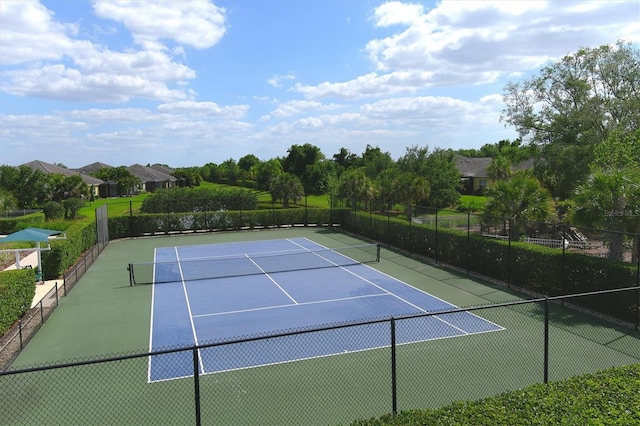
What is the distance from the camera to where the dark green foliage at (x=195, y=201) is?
36.3 metres

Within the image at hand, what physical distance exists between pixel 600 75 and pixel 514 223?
1447 centimetres

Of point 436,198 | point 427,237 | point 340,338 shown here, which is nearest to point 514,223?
point 427,237

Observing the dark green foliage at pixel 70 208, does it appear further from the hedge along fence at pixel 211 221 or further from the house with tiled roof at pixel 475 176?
the house with tiled roof at pixel 475 176

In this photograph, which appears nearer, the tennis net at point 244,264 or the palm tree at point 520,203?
the palm tree at point 520,203

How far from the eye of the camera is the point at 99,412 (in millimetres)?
8297

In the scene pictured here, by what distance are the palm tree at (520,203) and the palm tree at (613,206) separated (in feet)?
13.6

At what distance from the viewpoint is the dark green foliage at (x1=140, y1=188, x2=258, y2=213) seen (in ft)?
119

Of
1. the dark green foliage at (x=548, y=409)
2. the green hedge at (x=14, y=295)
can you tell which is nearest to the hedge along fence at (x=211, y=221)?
the green hedge at (x=14, y=295)

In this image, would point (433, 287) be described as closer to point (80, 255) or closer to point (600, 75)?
point (80, 255)

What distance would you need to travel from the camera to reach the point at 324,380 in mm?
9461

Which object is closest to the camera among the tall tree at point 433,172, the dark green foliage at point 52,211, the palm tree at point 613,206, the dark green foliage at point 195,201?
the palm tree at point 613,206

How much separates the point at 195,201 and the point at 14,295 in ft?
81.1

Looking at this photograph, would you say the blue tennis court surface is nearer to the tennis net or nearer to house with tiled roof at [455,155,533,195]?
the tennis net

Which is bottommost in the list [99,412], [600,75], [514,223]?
[99,412]
